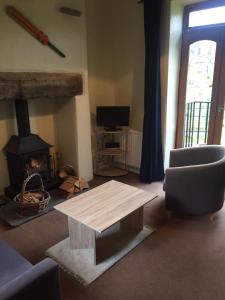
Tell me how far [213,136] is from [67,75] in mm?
2206

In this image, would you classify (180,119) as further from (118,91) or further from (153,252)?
(153,252)

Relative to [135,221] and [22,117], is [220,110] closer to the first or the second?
[135,221]

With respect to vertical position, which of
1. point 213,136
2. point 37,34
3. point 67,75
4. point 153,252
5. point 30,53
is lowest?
point 153,252

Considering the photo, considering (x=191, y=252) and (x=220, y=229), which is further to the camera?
(x=220, y=229)

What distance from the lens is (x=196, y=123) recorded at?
3.78 metres

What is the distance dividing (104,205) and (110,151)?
1.78m

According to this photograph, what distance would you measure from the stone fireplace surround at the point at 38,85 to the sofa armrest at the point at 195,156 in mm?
1554

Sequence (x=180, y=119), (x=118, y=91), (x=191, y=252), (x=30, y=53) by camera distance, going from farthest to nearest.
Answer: (x=118, y=91) → (x=180, y=119) → (x=30, y=53) → (x=191, y=252)

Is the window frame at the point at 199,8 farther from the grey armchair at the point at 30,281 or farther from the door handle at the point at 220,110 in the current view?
the grey armchair at the point at 30,281

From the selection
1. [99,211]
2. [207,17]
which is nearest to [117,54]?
[207,17]

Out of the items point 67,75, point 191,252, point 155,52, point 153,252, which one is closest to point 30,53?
point 67,75

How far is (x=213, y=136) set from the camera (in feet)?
11.8

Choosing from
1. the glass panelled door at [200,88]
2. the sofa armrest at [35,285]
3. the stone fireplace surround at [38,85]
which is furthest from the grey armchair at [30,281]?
the glass panelled door at [200,88]

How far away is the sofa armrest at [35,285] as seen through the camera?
1.18 m
